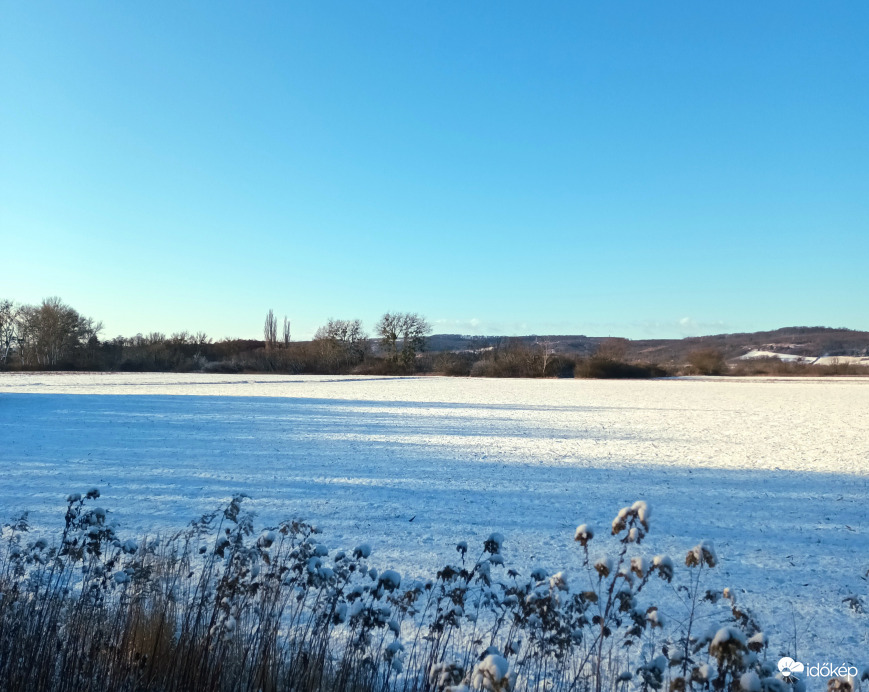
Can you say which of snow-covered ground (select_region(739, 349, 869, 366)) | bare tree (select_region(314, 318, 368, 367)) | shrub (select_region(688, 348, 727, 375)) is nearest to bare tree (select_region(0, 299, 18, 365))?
bare tree (select_region(314, 318, 368, 367))


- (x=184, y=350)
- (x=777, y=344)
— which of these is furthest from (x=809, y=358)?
(x=184, y=350)

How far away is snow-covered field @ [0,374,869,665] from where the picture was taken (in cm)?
594

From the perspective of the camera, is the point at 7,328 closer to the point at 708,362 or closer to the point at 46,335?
the point at 46,335

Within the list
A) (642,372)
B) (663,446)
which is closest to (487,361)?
(642,372)

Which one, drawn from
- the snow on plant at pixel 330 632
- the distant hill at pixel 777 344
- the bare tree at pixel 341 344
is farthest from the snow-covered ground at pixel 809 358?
the snow on plant at pixel 330 632

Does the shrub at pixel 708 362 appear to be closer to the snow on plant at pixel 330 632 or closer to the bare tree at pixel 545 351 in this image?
the bare tree at pixel 545 351

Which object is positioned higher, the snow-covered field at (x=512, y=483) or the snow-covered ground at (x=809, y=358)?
the snow-covered ground at (x=809, y=358)

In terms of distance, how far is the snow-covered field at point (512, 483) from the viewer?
5.94 meters

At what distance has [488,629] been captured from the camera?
453 cm

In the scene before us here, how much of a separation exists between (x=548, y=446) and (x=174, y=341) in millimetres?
71227

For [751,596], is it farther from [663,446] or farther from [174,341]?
[174,341]

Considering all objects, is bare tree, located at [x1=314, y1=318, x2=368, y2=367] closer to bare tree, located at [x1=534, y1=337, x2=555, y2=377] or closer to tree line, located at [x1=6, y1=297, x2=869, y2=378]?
tree line, located at [x1=6, y1=297, x2=869, y2=378]

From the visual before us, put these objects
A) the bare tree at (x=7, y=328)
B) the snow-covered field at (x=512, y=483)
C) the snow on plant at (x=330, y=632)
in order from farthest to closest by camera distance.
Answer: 1. the bare tree at (x=7, y=328)
2. the snow-covered field at (x=512, y=483)
3. the snow on plant at (x=330, y=632)

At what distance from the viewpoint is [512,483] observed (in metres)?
9.70
